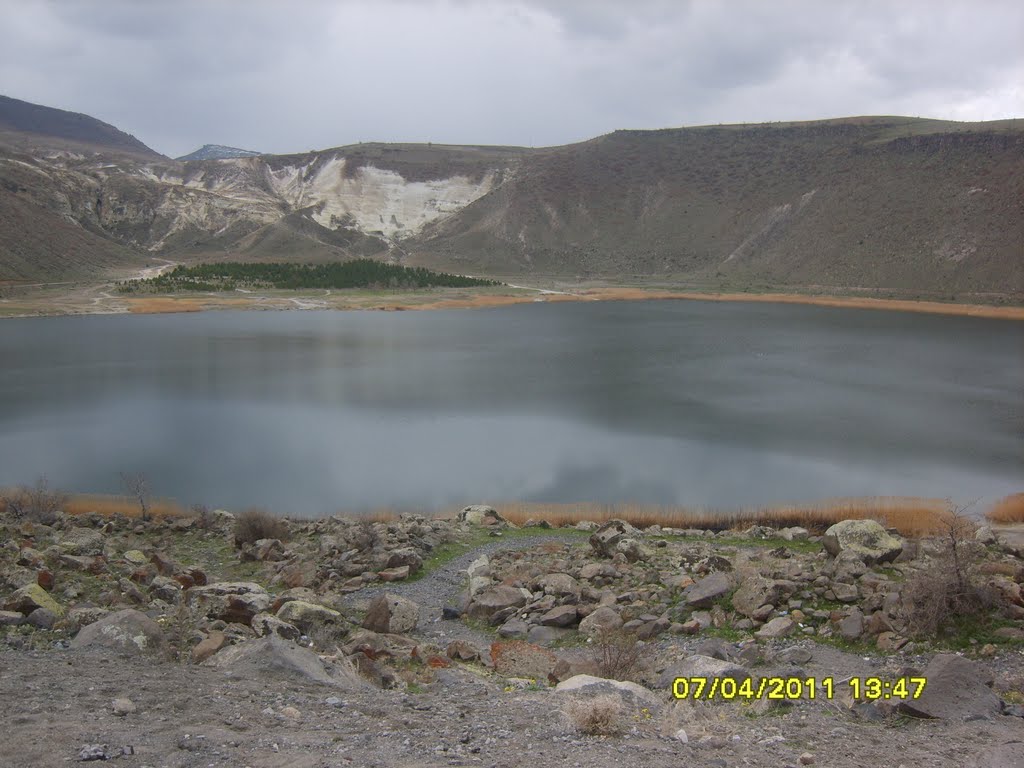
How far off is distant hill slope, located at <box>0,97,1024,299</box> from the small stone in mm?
64587

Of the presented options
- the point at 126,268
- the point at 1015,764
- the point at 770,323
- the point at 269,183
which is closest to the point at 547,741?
the point at 1015,764

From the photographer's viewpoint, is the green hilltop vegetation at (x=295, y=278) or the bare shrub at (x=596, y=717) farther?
the green hilltop vegetation at (x=295, y=278)

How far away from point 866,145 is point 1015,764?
306 ft

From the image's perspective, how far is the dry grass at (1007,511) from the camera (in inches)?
589

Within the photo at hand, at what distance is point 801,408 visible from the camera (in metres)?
25.1

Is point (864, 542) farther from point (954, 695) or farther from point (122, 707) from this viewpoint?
point (122, 707)

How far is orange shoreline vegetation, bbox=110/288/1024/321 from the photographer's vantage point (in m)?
53.1

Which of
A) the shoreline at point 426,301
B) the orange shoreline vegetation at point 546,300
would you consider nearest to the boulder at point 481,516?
the shoreline at point 426,301

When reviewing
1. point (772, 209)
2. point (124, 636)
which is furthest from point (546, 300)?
point (124, 636)

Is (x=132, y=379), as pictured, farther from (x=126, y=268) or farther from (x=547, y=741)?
(x=126, y=268)

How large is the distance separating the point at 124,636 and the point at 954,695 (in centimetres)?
Result: 694

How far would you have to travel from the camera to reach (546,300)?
62.8m
